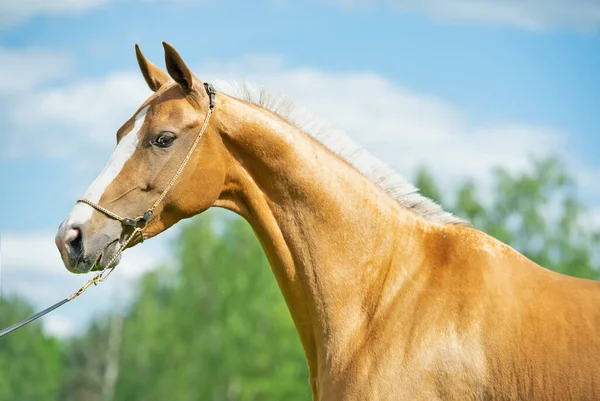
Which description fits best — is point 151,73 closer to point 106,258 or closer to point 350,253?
point 106,258

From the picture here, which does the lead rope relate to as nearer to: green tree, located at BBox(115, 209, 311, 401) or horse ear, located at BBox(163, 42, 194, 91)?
horse ear, located at BBox(163, 42, 194, 91)

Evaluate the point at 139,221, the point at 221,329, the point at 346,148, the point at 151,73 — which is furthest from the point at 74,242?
the point at 221,329

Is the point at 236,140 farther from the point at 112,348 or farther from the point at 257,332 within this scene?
the point at 112,348

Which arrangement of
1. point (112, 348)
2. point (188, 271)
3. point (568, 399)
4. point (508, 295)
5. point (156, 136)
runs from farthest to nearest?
point (112, 348)
point (188, 271)
point (156, 136)
point (508, 295)
point (568, 399)

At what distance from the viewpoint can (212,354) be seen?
135 ft

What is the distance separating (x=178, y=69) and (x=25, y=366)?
56.0 meters

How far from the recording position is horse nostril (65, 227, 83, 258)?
17.8 ft

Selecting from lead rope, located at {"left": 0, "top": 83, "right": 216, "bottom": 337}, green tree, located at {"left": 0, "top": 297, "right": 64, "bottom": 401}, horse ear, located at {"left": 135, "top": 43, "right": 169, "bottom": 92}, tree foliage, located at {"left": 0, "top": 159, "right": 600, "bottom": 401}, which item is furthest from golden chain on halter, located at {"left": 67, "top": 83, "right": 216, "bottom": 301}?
green tree, located at {"left": 0, "top": 297, "right": 64, "bottom": 401}

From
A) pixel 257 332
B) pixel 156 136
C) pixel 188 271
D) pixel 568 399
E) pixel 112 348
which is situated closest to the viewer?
pixel 568 399

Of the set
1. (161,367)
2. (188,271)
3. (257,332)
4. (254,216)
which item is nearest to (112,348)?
(161,367)

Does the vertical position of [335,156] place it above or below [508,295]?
above

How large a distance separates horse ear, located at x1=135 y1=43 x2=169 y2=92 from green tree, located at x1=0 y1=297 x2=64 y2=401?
4838cm

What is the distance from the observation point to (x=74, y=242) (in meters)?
5.49

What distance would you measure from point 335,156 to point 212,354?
36718mm
